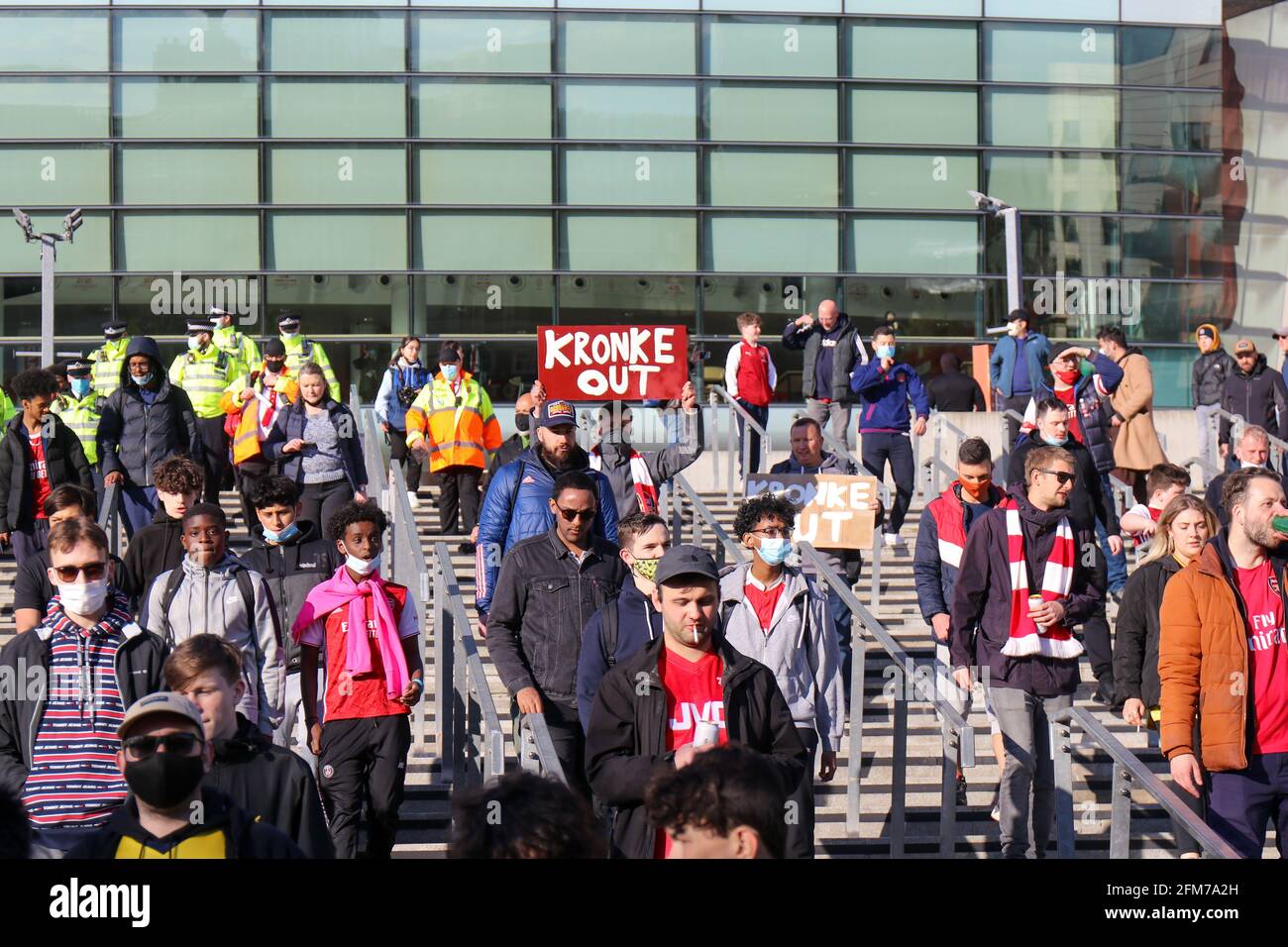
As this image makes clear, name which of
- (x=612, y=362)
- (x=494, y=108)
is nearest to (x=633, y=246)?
(x=494, y=108)

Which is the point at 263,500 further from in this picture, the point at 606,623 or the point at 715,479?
the point at 715,479

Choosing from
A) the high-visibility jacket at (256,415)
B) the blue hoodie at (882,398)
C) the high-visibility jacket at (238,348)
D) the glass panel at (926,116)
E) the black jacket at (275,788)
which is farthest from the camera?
the glass panel at (926,116)

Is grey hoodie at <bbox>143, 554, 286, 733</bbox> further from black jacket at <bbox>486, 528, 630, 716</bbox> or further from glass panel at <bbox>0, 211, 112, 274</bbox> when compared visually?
glass panel at <bbox>0, 211, 112, 274</bbox>

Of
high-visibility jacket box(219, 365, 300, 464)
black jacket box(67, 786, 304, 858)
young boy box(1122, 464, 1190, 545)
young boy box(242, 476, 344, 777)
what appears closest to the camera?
black jacket box(67, 786, 304, 858)

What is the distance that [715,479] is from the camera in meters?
16.3

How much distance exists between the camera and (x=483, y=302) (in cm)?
2275

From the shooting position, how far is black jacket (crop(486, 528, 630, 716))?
766 centimetres

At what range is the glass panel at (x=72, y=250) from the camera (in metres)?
22.6

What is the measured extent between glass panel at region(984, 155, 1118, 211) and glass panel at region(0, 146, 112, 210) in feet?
36.9

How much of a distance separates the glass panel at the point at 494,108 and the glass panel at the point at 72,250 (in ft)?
14.6

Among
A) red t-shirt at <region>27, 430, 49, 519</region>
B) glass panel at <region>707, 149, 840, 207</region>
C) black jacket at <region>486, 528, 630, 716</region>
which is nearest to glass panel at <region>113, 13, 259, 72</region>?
glass panel at <region>707, 149, 840, 207</region>

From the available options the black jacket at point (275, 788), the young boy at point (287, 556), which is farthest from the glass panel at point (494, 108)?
the black jacket at point (275, 788)

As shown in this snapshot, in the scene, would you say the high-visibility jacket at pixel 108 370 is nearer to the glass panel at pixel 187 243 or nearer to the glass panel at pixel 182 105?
the glass panel at pixel 187 243
